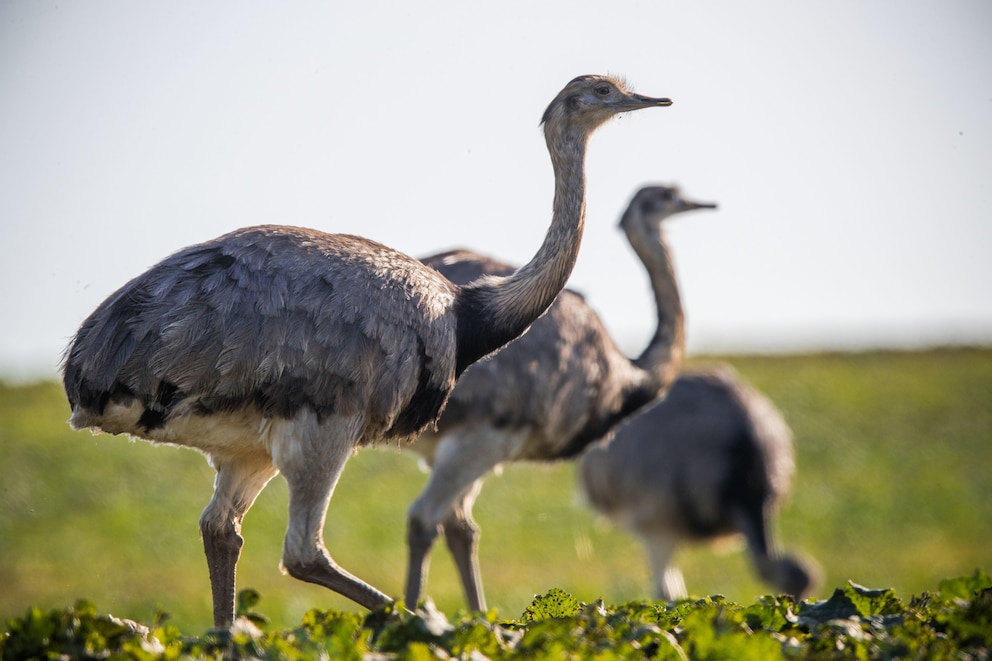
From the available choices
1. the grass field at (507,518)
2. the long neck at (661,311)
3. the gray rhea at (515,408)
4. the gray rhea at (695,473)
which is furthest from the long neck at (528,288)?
the gray rhea at (695,473)

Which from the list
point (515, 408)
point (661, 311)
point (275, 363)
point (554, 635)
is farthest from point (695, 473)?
point (554, 635)

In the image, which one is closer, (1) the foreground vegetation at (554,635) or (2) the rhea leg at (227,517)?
(1) the foreground vegetation at (554,635)

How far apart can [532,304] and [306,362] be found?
52.9 inches

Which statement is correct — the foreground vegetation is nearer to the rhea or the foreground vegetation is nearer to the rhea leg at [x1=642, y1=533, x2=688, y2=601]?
the rhea

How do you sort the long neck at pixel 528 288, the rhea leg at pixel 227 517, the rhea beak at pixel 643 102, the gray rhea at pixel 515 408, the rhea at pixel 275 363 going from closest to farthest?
1. the rhea at pixel 275 363
2. the rhea leg at pixel 227 517
3. the long neck at pixel 528 288
4. the rhea beak at pixel 643 102
5. the gray rhea at pixel 515 408

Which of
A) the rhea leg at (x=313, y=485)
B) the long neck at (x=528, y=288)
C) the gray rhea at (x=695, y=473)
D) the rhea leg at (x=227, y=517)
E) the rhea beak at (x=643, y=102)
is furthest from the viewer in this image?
the gray rhea at (x=695, y=473)

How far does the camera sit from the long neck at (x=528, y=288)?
6172mm

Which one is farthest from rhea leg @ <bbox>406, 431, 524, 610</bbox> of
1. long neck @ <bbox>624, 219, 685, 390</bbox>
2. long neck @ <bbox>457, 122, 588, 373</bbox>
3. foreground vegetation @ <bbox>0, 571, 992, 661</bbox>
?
foreground vegetation @ <bbox>0, 571, 992, 661</bbox>

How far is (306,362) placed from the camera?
213 inches

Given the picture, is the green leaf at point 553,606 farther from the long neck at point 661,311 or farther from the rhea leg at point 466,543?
the long neck at point 661,311

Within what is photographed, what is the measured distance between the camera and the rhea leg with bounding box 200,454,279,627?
598 centimetres

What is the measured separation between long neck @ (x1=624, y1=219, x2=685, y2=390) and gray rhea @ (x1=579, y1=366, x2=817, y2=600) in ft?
11.4

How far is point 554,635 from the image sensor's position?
457 centimetres

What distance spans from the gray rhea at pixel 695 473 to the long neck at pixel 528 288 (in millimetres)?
6337
